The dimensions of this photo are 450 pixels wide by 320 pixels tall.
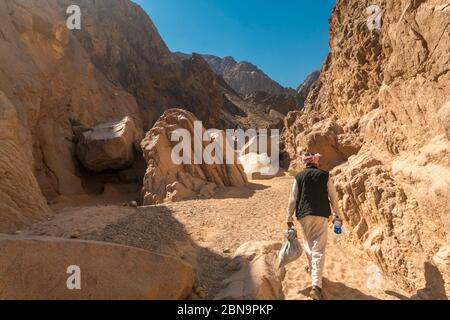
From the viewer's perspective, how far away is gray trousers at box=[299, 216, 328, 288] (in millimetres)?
4034

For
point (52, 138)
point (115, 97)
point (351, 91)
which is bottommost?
point (52, 138)

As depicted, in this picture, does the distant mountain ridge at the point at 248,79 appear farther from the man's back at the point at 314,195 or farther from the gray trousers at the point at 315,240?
the gray trousers at the point at 315,240

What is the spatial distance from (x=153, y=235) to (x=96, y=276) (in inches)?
143

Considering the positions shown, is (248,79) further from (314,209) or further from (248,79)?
(314,209)

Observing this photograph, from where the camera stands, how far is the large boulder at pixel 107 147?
14180mm

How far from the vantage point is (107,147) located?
559 inches

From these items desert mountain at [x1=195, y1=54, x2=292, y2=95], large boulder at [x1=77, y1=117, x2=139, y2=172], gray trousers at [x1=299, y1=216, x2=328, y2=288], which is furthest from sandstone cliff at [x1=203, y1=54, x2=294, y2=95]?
gray trousers at [x1=299, y1=216, x2=328, y2=288]

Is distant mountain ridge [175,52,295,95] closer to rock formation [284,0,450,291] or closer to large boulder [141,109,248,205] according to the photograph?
large boulder [141,109,248,205]

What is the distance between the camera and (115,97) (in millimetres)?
21875

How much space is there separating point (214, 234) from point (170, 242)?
136 cm

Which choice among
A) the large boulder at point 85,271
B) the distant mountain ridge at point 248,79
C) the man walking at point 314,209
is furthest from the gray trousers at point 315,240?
the distant mountain ridge at point 248,79

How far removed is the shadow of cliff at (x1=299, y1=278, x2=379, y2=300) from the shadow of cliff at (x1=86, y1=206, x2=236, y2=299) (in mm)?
1515

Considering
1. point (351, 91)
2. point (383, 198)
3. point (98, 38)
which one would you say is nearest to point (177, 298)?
point (383, 198)
